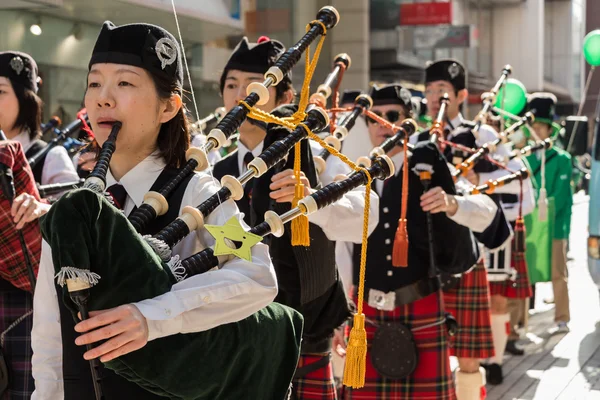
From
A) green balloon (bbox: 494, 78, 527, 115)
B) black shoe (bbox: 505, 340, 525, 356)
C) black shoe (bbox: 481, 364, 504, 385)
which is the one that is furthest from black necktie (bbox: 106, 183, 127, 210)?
green balloon (bbox: 494, 78, 527, 115)

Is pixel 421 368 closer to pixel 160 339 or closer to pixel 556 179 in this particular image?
pixel 160 339

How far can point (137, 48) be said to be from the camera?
7.32ft

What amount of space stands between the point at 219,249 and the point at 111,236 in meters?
0.24

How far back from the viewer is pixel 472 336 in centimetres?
518

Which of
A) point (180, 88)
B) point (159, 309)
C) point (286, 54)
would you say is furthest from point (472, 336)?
point (159, 309)

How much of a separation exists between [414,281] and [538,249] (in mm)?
4103

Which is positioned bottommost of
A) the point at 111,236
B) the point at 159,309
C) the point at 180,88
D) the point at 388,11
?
the point at 159,309

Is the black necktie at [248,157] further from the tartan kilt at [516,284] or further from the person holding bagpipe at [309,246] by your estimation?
the tartan kilt at [516,284]

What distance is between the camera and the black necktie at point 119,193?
7.55 feet

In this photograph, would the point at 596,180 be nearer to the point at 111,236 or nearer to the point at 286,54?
the point at 286,54

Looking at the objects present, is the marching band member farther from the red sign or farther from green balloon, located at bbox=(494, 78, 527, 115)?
the red sign

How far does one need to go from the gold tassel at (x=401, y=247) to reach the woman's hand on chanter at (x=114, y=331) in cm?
206

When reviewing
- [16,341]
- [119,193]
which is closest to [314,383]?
[16,341]

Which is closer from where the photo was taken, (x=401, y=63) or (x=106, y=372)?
(x=106, y=372)
